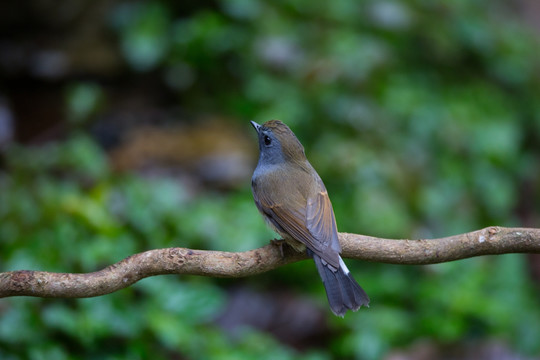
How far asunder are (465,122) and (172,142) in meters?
3.05

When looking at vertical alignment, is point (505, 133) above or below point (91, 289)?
above

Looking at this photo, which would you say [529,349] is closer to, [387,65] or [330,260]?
[330,260]

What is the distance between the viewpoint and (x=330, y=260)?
3.12 m

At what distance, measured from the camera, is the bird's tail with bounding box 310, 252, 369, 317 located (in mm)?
3031

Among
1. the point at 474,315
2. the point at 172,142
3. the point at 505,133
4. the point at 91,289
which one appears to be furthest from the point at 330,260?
the point at 505,133

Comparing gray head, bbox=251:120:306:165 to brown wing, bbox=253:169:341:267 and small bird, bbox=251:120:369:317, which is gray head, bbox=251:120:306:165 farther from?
brown wing, bbox=253:169:341:267

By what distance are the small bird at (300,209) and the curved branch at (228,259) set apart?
4.2 inches

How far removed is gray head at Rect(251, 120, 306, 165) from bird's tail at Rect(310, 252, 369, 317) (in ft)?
2.43

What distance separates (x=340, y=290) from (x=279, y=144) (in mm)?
1007

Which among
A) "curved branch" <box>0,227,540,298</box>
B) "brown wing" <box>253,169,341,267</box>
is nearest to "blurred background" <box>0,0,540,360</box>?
"brown wing" <box>253,169,341,267</box>

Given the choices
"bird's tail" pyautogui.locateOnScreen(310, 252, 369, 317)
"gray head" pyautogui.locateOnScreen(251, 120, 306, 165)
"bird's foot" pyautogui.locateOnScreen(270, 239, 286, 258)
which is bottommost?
"bird's tail" pyautogui.locateOnScreen(310, 252, 369, 317)

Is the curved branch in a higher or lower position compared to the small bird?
lower

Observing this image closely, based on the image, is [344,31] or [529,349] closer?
[529,349]

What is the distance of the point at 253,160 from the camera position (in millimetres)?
6105
